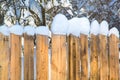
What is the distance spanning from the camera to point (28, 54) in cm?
346

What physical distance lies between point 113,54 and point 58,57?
3.49 ft

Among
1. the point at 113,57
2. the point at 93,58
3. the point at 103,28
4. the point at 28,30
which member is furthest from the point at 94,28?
the point at 28,30

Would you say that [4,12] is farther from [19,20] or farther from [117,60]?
[117,60]

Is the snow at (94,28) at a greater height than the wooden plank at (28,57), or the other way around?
the snow at (94,28)

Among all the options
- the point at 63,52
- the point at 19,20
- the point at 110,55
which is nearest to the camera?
the point at 63,52

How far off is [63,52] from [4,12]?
467cm

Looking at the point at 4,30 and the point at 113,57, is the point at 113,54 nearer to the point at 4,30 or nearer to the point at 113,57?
the point at 113,57

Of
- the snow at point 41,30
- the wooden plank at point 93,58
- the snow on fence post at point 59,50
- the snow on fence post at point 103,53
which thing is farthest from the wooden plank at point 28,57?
the snow on fence post at point 103,53

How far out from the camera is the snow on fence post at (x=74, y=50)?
3725 millimetres

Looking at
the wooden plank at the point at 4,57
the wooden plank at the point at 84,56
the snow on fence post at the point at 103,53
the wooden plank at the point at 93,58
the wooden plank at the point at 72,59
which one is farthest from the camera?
the snow on fence post at the point at 103,53

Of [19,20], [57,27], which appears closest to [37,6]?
[19,20]

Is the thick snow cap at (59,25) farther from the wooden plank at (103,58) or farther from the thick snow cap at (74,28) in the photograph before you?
the wooden plank at (103,58)

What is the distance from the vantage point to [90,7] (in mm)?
10617

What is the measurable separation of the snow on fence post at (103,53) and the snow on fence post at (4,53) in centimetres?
130
